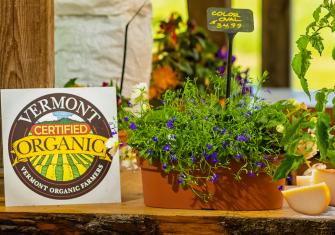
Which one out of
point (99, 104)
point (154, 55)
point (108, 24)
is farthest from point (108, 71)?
point (99, 104)

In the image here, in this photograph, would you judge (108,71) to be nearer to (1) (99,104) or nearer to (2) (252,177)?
(1) (99,104)

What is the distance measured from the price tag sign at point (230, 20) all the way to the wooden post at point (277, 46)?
577cm

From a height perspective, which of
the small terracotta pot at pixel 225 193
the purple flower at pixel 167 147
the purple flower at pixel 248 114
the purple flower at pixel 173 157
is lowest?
the small terracotta pot at pixel 225 193

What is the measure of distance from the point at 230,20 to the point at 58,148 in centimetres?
59


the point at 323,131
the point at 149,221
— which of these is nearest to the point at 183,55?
the point at 149,221

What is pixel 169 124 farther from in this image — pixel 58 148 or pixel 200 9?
pixel 200 9

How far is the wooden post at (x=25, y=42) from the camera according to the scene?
2.87 metres

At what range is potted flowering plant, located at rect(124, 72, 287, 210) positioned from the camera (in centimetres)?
239

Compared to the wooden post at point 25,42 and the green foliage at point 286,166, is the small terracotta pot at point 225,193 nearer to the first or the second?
the green foliage at point 286,166

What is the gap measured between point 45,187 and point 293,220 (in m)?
0.69

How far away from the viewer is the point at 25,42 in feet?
9.47

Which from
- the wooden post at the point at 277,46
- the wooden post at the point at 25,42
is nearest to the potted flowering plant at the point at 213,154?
the wooden post at the point at 25,42

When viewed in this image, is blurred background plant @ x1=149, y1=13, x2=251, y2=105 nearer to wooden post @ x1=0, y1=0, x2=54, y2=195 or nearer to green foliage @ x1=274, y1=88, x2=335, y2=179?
wooden post @ x1=0, y1=0, x2=54, y2=195

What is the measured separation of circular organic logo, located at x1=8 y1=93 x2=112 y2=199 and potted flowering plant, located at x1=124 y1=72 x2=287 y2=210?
15 cm
